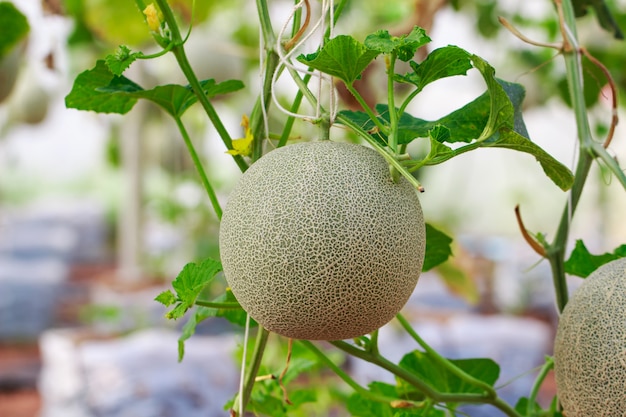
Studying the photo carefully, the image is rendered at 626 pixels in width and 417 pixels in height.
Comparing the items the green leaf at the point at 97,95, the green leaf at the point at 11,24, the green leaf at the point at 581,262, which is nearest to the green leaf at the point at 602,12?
the green leaf at the point at 581,262

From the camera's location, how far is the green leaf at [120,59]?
422 mm

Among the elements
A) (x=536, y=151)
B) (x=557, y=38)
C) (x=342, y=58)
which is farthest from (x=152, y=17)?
(x=557, y=38)

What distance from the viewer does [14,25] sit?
0.88m

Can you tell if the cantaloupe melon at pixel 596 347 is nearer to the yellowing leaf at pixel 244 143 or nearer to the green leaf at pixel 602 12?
the yellowing leaf at pixel 244 143

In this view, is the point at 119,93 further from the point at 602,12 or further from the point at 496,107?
the point at 602,12

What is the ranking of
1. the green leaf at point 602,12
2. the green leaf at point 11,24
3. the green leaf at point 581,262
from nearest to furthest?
the green leaf at point 581,262 < the green leaf at point 602,12 < the green leaf at point 11,24

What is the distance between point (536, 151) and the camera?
417mm

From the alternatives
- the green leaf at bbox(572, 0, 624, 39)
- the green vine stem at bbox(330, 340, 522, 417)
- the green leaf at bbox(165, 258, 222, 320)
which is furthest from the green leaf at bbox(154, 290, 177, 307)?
the green leaf at bbox(572, 0, 624, 39)

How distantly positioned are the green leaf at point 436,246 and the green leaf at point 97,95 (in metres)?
0.26

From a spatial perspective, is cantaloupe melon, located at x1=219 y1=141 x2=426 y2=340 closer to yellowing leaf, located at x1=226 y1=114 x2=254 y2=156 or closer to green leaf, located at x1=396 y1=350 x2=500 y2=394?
yellowing leaf, located at x1=226 y1=114 x2=254 y2=156

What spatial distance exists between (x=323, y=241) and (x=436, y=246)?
0.25 metres

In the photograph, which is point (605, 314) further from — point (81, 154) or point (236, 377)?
point (81, 154)

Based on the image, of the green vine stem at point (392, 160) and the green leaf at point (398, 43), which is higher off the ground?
the green leaf at point (398, 43)

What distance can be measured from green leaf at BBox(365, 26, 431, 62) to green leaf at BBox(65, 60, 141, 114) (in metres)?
0.22
